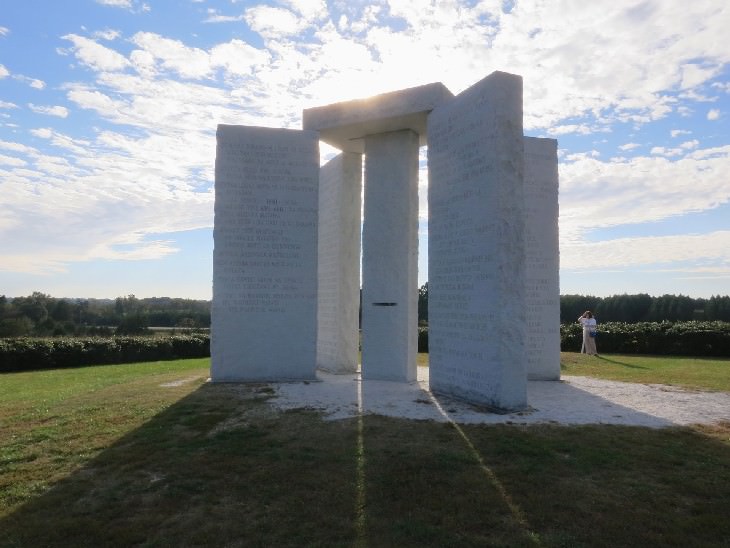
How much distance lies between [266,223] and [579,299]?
41121mm

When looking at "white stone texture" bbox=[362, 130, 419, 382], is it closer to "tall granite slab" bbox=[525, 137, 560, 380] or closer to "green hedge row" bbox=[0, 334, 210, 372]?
"tall granite slab" bbox=[525, 137, 560, 380]

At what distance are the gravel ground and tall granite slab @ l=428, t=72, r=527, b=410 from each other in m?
0.57

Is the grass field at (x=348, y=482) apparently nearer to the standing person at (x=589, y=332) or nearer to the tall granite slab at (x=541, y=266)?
the tall granite slab at (x=541, y=266)

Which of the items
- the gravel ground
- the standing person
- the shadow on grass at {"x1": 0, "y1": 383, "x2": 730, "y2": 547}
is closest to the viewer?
the shadow on grass at {"x1": 0, "y1": 383, "x2": 730, "y2": 547}

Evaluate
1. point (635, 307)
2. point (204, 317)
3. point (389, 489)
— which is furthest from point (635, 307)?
point (389, 489)

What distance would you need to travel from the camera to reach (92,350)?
2164 centimetres

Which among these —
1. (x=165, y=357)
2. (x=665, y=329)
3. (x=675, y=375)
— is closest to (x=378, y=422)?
(x=675, y=375)

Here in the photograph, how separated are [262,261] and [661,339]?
16.0 m

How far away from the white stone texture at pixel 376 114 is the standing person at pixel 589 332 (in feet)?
30.4

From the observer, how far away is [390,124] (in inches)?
461

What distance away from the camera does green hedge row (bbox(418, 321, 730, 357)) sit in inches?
744

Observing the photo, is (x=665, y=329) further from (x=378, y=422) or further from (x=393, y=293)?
(x=378, y=422)

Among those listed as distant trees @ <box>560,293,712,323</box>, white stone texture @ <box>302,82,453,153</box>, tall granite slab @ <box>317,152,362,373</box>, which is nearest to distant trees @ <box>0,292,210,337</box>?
tall granite slab @ <box>317,152,362,373</box>

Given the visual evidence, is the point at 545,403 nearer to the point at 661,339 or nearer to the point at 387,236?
the point at 387,236
